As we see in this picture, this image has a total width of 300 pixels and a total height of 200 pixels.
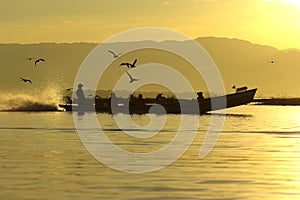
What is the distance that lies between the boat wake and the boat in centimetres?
690

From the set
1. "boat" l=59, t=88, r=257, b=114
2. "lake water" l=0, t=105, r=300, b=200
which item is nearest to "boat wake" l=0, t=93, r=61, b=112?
"boat" l=59, t=88, r=257, b=114

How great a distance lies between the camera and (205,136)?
47.5m

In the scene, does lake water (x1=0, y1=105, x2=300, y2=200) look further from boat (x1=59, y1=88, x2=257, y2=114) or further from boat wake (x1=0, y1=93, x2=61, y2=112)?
boat wake (x1=0, y1=93, x2=61, y2=112)

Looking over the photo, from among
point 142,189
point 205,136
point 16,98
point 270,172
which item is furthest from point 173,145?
point 16,98

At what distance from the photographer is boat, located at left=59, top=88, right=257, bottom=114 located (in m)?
84.3

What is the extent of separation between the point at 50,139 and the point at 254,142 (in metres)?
10.6

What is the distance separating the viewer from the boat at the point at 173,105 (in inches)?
3319

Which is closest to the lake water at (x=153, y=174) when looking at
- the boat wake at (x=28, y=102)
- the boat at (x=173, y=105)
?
the boat at (x=173, y=105)

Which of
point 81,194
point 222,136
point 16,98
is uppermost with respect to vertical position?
point 16,98

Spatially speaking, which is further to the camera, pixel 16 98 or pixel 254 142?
pixel 16 98

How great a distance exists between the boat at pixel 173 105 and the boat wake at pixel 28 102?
6900 mm

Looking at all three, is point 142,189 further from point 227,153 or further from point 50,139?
Result: point 50,139

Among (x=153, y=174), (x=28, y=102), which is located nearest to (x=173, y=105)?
(x=28, y=102)

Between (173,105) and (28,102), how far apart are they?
2575 centimetres
